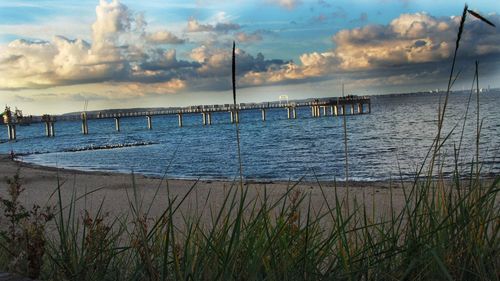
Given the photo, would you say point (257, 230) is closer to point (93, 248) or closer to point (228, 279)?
point (228, 279)

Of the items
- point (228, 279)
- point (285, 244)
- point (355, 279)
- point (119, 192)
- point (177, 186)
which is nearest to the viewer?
point (228, 279)

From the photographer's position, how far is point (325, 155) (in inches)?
1064

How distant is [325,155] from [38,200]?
1629 cm

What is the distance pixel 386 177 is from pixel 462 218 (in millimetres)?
16068

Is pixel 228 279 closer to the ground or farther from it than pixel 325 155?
farther from it

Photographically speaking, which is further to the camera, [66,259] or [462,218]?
[66,259]

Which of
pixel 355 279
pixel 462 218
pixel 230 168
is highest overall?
pixel 462 218

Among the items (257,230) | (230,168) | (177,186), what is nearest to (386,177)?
(177,186)

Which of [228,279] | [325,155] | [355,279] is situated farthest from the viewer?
[325,155]

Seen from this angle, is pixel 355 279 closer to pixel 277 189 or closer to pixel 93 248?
pixel 93 248

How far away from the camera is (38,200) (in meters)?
13.6

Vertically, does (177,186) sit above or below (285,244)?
below

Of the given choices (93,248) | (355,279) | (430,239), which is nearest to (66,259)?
(93,248)

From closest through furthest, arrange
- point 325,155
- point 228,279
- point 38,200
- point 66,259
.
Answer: point 228,279, point 66,259, point 38,200, point 325,155
